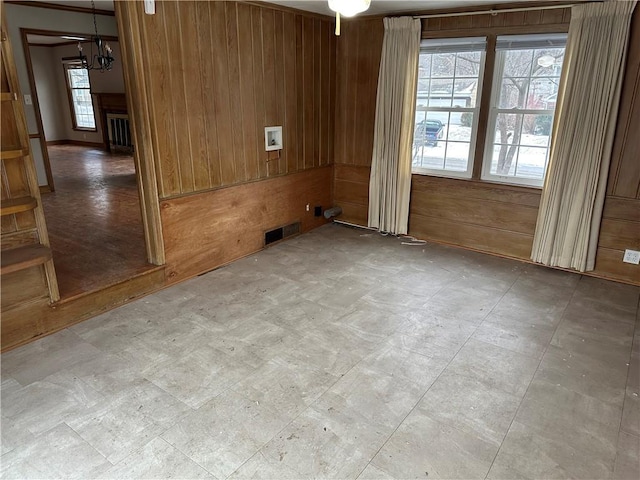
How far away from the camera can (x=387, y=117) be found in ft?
14.9

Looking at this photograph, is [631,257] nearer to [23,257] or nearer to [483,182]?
[483,182]

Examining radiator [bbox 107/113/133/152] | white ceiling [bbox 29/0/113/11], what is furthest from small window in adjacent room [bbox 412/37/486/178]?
radiator [bbox 107/113/133/152]

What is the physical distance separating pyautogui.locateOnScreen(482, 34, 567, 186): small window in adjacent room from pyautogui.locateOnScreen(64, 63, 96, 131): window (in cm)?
941

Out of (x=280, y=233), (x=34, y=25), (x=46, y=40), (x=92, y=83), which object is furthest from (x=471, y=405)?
(x=46, y=40)

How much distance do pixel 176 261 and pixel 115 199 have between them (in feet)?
8.14

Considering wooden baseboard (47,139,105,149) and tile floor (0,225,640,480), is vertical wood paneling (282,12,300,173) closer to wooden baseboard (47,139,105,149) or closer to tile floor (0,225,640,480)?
tile floor (0,225,640,480)

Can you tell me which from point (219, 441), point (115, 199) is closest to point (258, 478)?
point (219, 441)

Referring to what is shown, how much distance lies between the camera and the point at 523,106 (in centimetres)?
396

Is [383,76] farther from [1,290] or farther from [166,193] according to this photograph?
[1,290]

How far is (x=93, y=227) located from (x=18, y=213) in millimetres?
1852

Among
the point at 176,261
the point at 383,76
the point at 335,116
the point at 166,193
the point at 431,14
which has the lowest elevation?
the point at 176,261

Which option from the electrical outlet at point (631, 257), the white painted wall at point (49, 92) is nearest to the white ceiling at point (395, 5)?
the electrical outlet at point (631, 257)

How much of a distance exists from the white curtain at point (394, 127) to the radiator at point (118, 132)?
6817mm

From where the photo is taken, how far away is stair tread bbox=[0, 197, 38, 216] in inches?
97.5
